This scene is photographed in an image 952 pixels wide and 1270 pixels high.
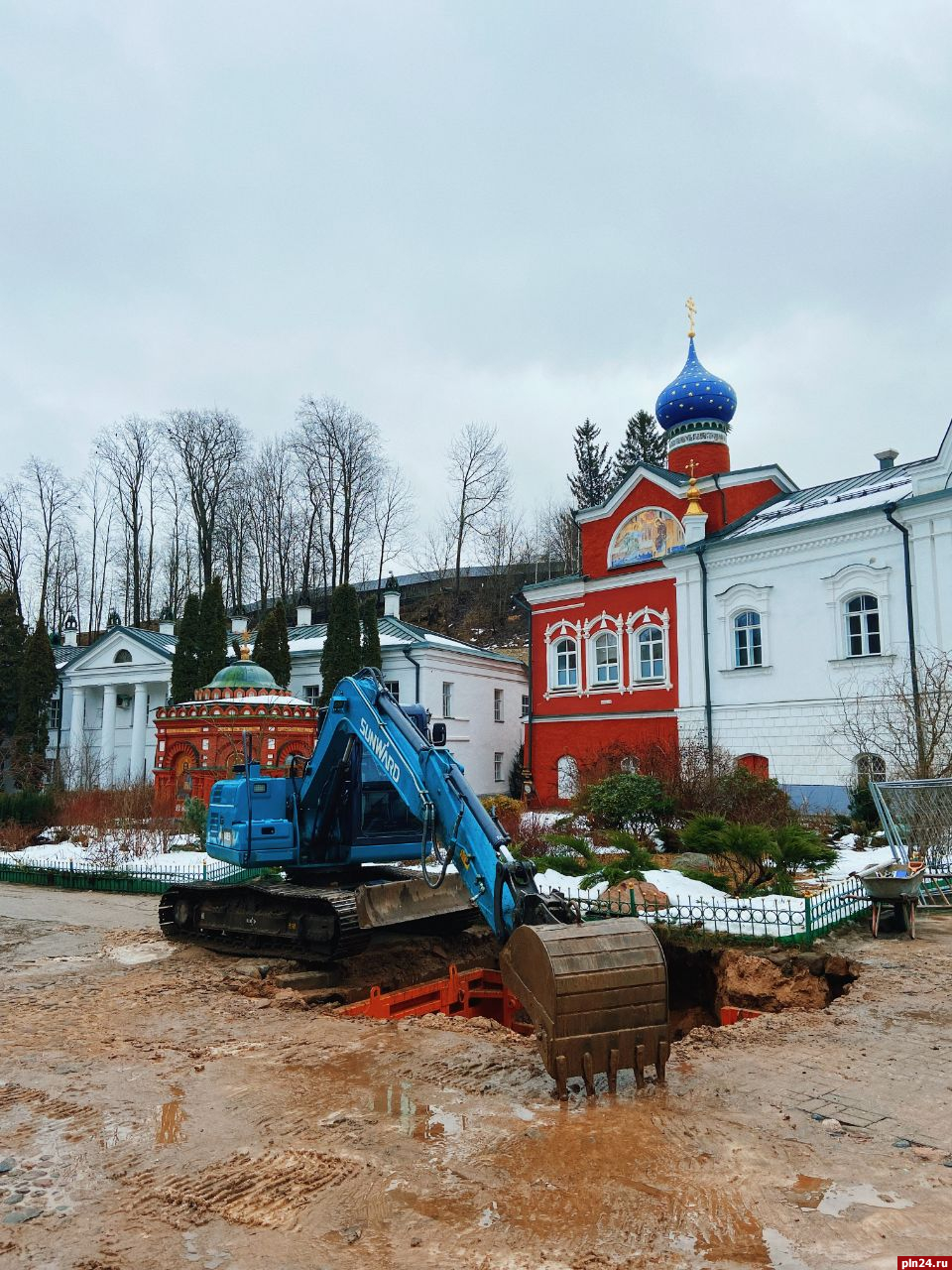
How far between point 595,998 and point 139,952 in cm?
735

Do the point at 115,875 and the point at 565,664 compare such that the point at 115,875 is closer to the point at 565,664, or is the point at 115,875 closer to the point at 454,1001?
the point at 454,1001

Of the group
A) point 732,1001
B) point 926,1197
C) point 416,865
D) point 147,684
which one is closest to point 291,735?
point 416,865

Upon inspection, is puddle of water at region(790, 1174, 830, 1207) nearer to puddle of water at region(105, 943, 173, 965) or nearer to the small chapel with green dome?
puddle of water at region(105, 943, 173, 965)

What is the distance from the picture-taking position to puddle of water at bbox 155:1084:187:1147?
203 inches

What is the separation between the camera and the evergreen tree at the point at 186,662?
32906mm

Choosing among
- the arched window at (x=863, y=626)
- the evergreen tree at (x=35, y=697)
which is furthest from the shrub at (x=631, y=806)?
the evergreen tree at (x=35, y=697)

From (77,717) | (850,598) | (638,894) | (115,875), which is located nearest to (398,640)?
(77,717)

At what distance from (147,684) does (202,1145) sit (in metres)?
33.7

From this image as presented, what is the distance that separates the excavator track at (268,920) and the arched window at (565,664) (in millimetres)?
17145

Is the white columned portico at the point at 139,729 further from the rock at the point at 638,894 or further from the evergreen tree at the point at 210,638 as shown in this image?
the rock at the point at 638,894

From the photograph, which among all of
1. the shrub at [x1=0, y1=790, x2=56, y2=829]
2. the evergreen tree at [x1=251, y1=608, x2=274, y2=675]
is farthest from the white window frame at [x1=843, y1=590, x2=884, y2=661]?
the evergreen tree at [x1=251, y1=608, x2=274, y2=675]

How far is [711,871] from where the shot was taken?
13172 millimetres

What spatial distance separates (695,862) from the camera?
13594 mm

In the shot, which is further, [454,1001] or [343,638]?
[343,638]
